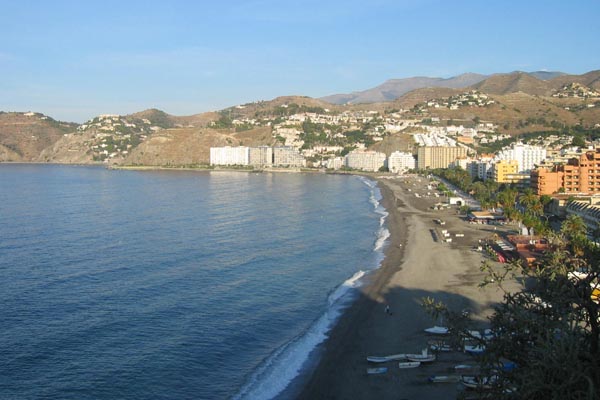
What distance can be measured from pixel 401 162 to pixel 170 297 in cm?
8115

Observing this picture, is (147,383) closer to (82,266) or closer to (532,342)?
(532,342)

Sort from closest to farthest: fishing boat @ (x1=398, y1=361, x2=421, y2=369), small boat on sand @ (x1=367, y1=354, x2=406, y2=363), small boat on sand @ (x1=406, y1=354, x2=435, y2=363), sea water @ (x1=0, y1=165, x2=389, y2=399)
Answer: sea water @ (x1=0, y1=165, x2=389, y2=399) → fishing boat @ (x1=398, y1=361, x2=421, y2=369) → small boat on sand @ (x1=406, y1=354, x2=435, y2=363) → small boat on sand @ (x1=367, y1=354, x2=406, y2=363)

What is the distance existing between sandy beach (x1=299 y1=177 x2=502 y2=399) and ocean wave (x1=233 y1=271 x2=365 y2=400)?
380 mm

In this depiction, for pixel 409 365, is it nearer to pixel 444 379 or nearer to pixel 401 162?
pixel 444 379

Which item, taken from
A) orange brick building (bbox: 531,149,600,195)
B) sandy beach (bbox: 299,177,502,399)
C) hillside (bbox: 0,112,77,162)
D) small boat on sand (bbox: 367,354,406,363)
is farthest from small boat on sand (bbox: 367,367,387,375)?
hillside (bbox: 0,112,77,162)

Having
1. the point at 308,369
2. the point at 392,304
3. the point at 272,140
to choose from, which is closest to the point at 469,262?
the point at 392,304

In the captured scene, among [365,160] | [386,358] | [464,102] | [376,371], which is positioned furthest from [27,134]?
[376,371]

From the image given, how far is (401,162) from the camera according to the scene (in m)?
98.1

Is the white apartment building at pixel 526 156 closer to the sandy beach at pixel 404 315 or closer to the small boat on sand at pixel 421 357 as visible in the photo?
the sandy beach at pixel 404 315

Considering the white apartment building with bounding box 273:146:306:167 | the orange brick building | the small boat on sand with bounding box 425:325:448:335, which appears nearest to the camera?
the small boat on sand with bounding box 425:325:448:335

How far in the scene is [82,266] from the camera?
2438 centimetres

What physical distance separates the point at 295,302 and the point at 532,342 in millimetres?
12247

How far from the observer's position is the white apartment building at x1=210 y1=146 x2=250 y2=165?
11733 cm

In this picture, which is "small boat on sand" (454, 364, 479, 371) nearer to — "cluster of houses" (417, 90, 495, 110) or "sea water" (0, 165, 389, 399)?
"sea water" (0, 165, 389, 399)
